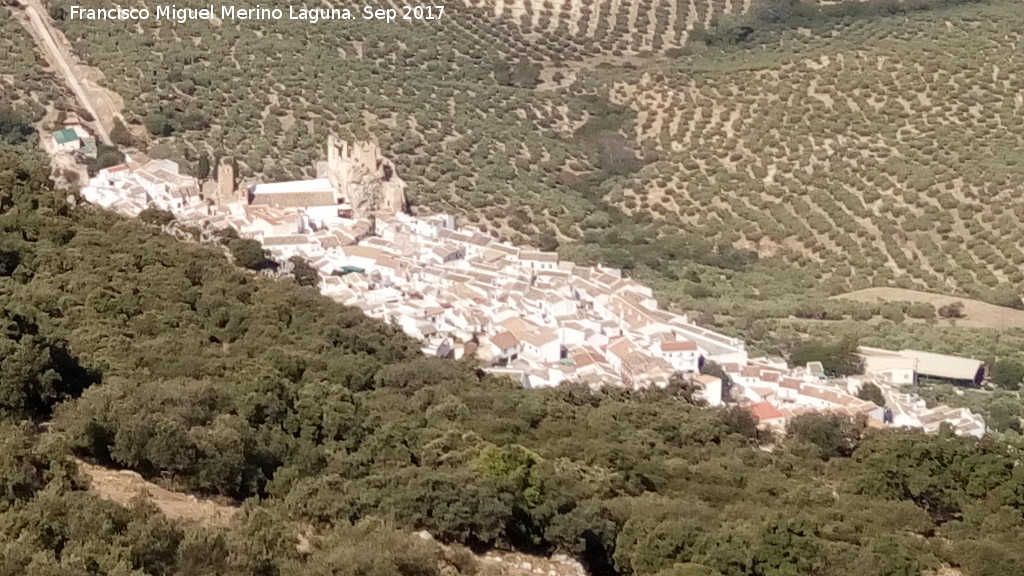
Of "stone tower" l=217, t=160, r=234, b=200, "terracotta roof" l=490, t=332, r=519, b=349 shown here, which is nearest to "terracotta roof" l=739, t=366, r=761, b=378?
"terracotta roof" l=490, t=332, r=519, b=349

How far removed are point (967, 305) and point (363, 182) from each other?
1583cm

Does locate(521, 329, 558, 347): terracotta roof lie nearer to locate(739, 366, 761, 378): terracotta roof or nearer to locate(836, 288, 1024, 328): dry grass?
locate(739, 366, 761, 378): terracotta roof

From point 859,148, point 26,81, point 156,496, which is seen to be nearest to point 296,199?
point 26,81

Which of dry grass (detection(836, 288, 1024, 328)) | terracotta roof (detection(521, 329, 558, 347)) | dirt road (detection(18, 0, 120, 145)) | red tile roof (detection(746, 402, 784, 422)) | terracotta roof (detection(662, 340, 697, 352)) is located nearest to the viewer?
red tile roof (detection(746, 402, 784, 422))

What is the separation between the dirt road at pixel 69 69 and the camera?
130 feet

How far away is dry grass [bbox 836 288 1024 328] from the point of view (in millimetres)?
29875

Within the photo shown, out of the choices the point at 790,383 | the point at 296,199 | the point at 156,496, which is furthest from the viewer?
the point at 296,199

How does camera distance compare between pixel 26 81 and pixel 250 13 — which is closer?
pixel 26 81

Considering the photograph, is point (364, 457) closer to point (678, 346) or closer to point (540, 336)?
point (540, 336)

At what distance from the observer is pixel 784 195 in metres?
39.1

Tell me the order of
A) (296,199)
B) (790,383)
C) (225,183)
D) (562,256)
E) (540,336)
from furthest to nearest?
(562,256) → (296,199) → (225,183) → (540,336) → (790,383)

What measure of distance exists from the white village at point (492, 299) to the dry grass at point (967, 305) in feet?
14.0

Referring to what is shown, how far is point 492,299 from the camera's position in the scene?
86.9ft

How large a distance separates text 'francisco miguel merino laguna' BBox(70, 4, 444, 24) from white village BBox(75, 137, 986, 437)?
13613 mm
